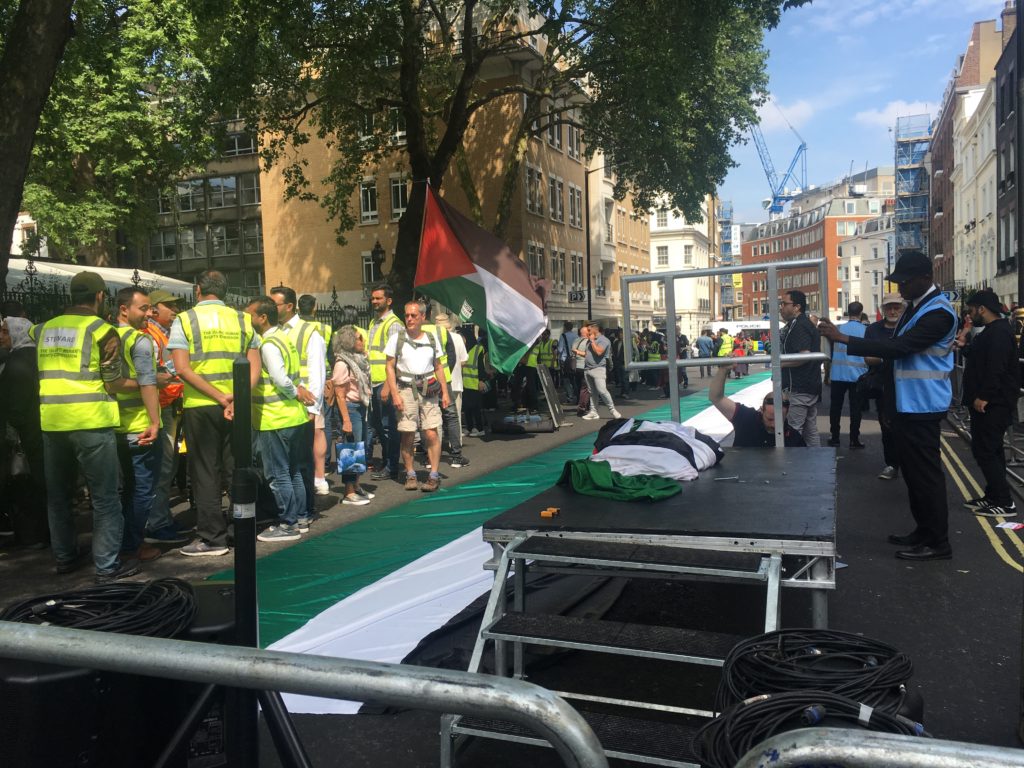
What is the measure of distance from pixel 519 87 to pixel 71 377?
62.0 feet

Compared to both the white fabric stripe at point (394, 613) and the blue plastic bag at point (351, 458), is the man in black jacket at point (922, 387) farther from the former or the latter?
the blue plastic bag at point (351, 458)

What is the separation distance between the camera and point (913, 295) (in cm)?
668

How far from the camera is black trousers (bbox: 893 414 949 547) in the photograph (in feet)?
21.1

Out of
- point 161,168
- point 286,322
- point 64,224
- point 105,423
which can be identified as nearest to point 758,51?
point 161,168

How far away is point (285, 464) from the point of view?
7668 millimetres

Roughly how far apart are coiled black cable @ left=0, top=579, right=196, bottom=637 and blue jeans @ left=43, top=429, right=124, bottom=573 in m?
3.62

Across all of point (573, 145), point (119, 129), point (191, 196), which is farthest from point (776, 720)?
point (191, 196)

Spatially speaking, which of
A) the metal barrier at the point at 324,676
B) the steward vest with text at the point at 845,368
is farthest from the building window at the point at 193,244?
the metal barrier at the point at 324,676

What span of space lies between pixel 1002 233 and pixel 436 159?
34.1m

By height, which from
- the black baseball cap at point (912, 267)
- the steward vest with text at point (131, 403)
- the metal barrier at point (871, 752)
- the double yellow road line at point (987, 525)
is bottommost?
the double yellow road line at point (987, 525)

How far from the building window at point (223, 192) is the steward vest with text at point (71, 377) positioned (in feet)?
160

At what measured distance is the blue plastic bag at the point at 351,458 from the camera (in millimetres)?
9281

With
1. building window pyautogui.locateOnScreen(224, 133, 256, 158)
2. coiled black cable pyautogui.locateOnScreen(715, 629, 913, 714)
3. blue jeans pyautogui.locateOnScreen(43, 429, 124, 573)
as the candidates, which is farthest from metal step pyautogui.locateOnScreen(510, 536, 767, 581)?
building window pyautogui.locateOnScreen(224, 133, 256, 158)

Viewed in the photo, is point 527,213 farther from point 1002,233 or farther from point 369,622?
point 369,622
